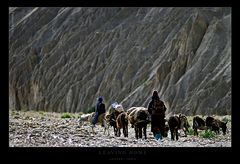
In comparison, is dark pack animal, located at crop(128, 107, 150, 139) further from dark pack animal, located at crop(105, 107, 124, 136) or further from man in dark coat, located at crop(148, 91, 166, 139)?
dark pack animal, located at crop(105, 107, 124, 136)

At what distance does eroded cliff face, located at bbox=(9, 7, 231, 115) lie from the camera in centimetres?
2320

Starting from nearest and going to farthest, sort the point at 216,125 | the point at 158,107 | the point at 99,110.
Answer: the point at 158,107 → the point at 216,125 → the point at 99,110

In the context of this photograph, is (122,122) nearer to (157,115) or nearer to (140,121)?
(140,121)

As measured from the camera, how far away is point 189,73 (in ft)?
79.1

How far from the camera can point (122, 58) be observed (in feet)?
93.7

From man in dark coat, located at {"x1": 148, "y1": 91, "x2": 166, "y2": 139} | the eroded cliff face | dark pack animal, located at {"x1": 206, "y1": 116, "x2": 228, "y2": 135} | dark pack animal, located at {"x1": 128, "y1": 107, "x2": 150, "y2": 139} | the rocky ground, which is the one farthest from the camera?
the eroded cliff face

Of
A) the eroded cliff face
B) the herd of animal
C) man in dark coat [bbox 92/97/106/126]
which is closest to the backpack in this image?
the herd of animal

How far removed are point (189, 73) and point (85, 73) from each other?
794cm

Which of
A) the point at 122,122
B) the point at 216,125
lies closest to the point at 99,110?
the point at 122,122

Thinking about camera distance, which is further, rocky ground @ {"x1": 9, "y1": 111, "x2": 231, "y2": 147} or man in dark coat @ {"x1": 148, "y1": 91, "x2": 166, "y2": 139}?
man in dark coat @ {"x1": 148, "y1": 91, "x2": 166, "y2": 139}

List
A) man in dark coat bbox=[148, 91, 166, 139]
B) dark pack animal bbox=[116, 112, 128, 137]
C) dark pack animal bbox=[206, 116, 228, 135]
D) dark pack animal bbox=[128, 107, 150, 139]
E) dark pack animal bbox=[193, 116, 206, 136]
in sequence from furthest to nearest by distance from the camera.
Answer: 1. dark pack animal bbox=[193, 116, 206, 136]
2. dark pack animal bbox=[206, 116, 228, 135]
3. dark pack animal bbox=[116, 112, 128, 137]
4. dark pack animal bbox=[128, 107, 150, 139]
5. man in dark coat bbox=[148, 91, 166, 139]

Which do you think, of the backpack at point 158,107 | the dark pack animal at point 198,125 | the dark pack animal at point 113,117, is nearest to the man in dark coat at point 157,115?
the backpack at point 158,107
